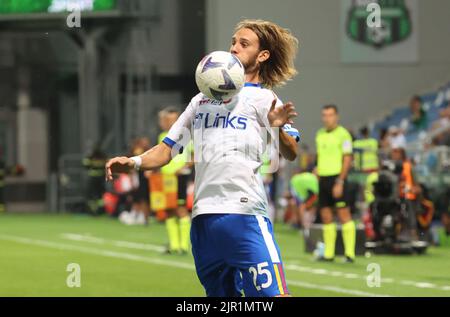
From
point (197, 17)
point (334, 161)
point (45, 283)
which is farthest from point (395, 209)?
point (197, 17)

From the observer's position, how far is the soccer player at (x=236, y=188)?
677cm

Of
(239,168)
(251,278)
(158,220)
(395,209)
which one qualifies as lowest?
(158,220)

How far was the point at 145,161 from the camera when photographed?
703 centimetres

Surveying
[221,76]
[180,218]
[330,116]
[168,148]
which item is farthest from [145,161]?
[180,218]

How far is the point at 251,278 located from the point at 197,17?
29218 millimetres

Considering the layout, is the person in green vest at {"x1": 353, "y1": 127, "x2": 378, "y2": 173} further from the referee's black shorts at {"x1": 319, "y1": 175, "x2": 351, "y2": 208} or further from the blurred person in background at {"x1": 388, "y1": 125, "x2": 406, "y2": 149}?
the referee's black shorts at {"x1": 319, "y1": 175, "x2": 351, "y2": 208}

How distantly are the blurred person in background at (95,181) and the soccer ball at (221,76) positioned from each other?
86.0ft

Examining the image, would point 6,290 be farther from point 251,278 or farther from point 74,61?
point 74,61

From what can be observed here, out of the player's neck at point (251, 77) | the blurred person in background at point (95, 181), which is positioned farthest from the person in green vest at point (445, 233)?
the blurred person in background at point (95, 181)

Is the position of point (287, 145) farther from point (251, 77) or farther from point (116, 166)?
point (116, 166)

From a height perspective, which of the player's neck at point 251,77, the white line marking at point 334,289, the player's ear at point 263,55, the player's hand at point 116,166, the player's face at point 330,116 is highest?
the player's ear at point 263,55

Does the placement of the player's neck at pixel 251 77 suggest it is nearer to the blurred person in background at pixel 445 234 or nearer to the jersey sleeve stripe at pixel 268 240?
the jersey sleeve stripe at pixel 268 240

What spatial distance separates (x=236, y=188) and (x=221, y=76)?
0.62 m

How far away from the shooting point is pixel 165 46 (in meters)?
36.1
